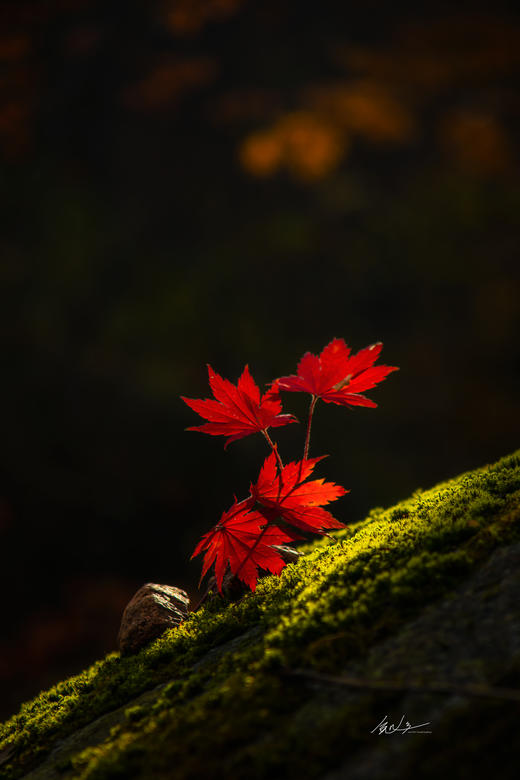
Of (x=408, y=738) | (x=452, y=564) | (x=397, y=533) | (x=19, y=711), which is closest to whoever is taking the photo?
(x=408, y=738)

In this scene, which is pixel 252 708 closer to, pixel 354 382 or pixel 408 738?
pixel 408 738

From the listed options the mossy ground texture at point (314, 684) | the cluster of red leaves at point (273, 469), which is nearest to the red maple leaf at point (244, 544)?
the cluster of red leaves at point (273, 469)

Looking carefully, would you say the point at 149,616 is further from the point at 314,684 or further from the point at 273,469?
the point at 314,684

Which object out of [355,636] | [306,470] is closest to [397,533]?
[306,470]
